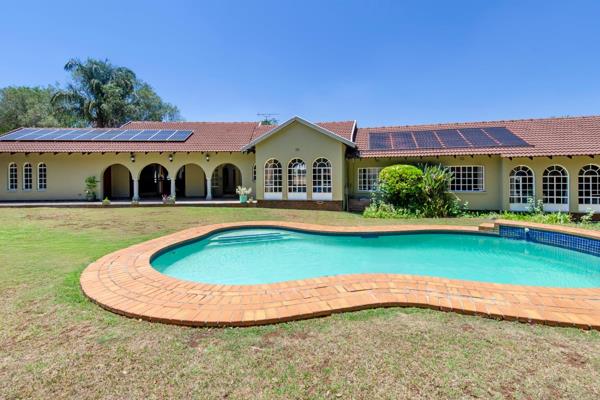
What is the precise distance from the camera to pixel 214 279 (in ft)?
23.7

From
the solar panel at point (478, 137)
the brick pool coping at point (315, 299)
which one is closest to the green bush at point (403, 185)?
the solar panel at point (478, 137)

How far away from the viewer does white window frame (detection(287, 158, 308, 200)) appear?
19.2 metres

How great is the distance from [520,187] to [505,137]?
344 centimetres

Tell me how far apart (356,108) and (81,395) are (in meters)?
33.3

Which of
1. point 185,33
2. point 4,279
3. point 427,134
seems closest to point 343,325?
point 4,279

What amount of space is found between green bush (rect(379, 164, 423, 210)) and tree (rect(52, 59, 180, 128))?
37.8 m

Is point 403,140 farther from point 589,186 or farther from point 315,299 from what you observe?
point 315,299

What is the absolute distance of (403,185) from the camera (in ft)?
53.4

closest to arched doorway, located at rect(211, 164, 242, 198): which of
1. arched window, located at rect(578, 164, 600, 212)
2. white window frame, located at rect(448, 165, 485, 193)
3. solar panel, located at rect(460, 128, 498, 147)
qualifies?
white window frame, located at rect(448, 165, 485, 193)

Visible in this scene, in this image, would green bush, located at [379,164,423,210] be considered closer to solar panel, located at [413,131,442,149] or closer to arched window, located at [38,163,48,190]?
solar panel, located at [413,131,442,149]

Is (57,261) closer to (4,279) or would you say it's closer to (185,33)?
(4,279)

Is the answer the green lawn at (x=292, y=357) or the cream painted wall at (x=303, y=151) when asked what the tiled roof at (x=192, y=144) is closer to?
the cream painted wall at (x=303, y=151)

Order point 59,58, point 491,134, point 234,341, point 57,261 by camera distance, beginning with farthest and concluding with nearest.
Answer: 1. point 59,58
2. point 491,134
3. point 57,261
4. point 234,341

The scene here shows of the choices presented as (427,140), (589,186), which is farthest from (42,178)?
(589,186)
